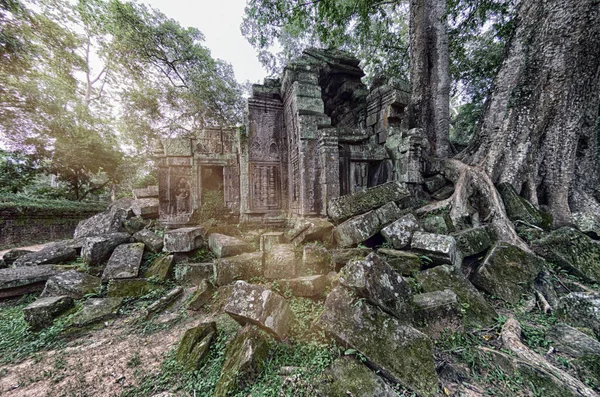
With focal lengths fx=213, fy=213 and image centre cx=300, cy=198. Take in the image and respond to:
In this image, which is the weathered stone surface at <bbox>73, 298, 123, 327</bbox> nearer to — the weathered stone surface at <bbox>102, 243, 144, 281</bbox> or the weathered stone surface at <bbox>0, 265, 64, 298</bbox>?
the weathered stone surface at <bbox>102, 243, 144, 281</bbox>

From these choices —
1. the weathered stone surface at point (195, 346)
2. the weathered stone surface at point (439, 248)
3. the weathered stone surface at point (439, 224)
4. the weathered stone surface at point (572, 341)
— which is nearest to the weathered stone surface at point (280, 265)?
the weathered stone surface at point (195, 346)

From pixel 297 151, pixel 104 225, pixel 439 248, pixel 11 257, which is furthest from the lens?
pixel 297 151

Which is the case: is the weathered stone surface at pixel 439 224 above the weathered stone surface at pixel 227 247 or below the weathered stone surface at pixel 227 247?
above

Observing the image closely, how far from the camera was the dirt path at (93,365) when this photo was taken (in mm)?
1789

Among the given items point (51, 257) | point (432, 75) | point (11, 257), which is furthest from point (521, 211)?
point (11, 257)

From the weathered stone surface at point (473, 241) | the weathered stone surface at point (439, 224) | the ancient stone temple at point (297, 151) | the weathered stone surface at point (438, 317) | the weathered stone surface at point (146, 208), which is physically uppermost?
the ancient stone temple at point (297, 151)

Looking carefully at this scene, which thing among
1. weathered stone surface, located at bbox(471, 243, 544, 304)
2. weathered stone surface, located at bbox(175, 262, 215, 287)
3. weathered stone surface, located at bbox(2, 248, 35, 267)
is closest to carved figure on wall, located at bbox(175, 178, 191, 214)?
Result: weathered stone surface, located at bbox(175, 262, 215, 287)

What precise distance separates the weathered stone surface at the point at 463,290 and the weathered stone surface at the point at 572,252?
1398mm

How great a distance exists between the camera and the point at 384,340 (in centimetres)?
176

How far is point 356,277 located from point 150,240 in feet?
12.2

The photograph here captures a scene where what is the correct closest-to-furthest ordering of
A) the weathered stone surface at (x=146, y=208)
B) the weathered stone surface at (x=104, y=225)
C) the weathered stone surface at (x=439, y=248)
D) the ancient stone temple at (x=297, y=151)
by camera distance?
1. the weathered stone surface at (x=439, y=248)
2. the weathered stone surface at (x=104, y=225)
3. the ancient stone temple at (x=297, y=151)
4. the weathered stone surface at (x=146, y=208)

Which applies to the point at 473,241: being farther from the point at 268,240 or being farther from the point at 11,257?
the point at 11,257

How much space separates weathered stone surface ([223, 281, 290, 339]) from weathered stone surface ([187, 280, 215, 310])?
979mm

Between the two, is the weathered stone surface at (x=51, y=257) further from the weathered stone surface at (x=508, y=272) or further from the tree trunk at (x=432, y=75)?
the tree trunk at (x=432, y=75)
